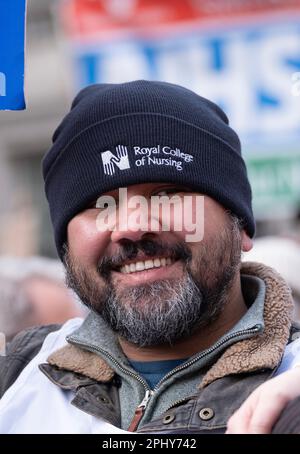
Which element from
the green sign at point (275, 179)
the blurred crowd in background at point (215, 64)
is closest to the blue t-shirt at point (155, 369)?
the blurred crowd in background at point (215, 64)

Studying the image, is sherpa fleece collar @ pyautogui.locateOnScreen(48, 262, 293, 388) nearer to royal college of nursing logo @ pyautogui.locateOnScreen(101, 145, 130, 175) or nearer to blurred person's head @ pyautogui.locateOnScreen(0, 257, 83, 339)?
royal college of nursing logo @ pyautogui.locateOnScreen(101, 145, 130, 175)

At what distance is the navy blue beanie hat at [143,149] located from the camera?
199 cm

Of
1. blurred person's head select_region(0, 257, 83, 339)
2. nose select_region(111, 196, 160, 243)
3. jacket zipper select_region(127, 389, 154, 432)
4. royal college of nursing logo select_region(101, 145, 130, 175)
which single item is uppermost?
royal college of nursing logo select_region(101, 145, 130, 175)

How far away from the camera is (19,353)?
2.14m

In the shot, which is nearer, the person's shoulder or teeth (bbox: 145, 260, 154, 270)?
teeth (bbox: 145, 260, 154, 270)

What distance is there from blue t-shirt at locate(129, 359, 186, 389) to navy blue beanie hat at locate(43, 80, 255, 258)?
374 mm

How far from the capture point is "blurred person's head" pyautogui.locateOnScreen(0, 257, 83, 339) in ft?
10.7

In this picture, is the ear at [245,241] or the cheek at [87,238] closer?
the cheek at [87,238]

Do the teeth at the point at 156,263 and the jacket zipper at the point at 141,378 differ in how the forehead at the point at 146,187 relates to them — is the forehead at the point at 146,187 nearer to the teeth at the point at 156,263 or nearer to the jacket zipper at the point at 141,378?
the teeth at the point at 156,263

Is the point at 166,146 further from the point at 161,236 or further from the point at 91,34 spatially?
the point at 91,34

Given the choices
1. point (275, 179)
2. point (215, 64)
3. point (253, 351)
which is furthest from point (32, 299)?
point (253, 351)
